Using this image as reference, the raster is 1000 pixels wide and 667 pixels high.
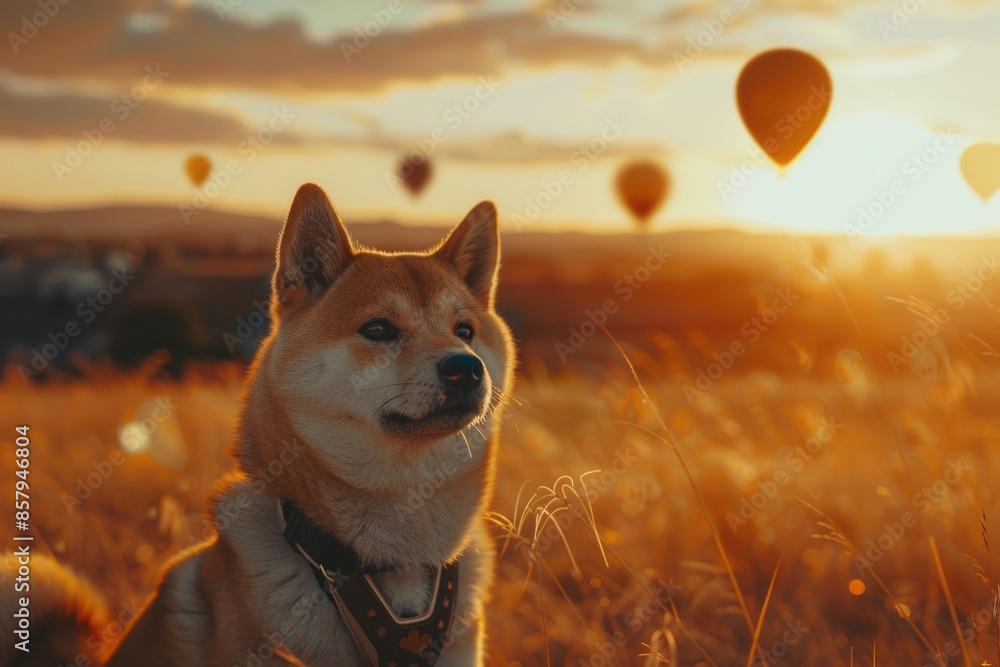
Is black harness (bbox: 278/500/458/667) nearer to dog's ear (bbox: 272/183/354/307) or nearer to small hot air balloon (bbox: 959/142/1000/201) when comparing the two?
dog's ear (bbox: 272/183/354/307)

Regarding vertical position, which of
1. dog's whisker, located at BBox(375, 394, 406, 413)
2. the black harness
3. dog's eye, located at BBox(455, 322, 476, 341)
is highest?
dog's whisker, located at BBox(375, 394, 406, 413)

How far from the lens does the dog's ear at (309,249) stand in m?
3.63

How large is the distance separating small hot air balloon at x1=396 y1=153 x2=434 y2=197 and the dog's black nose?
845 inches

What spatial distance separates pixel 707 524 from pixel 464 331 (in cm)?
288

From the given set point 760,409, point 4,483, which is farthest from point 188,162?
point 760,409

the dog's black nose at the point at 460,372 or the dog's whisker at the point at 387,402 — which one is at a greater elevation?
the dog's black nose at the point at 460,372

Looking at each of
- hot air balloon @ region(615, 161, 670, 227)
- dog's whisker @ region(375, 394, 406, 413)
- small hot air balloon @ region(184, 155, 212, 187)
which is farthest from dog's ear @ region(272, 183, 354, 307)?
hot air balloon @ region(615, 161, 670, 227)

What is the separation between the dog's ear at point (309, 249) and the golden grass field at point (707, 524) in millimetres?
1077

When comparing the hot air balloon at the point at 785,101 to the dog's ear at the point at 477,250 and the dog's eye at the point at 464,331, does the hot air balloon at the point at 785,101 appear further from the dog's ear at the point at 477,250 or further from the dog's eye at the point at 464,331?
the dog's eye at the point at 464,331

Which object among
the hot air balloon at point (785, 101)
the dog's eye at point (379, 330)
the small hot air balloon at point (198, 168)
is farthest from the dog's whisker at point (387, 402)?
the small hot air balloon at point (198, 168)

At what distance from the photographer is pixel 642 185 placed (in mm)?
27562

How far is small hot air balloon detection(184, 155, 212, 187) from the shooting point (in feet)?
63.8

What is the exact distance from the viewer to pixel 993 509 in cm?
503

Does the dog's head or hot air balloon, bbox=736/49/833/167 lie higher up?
the dog's head
